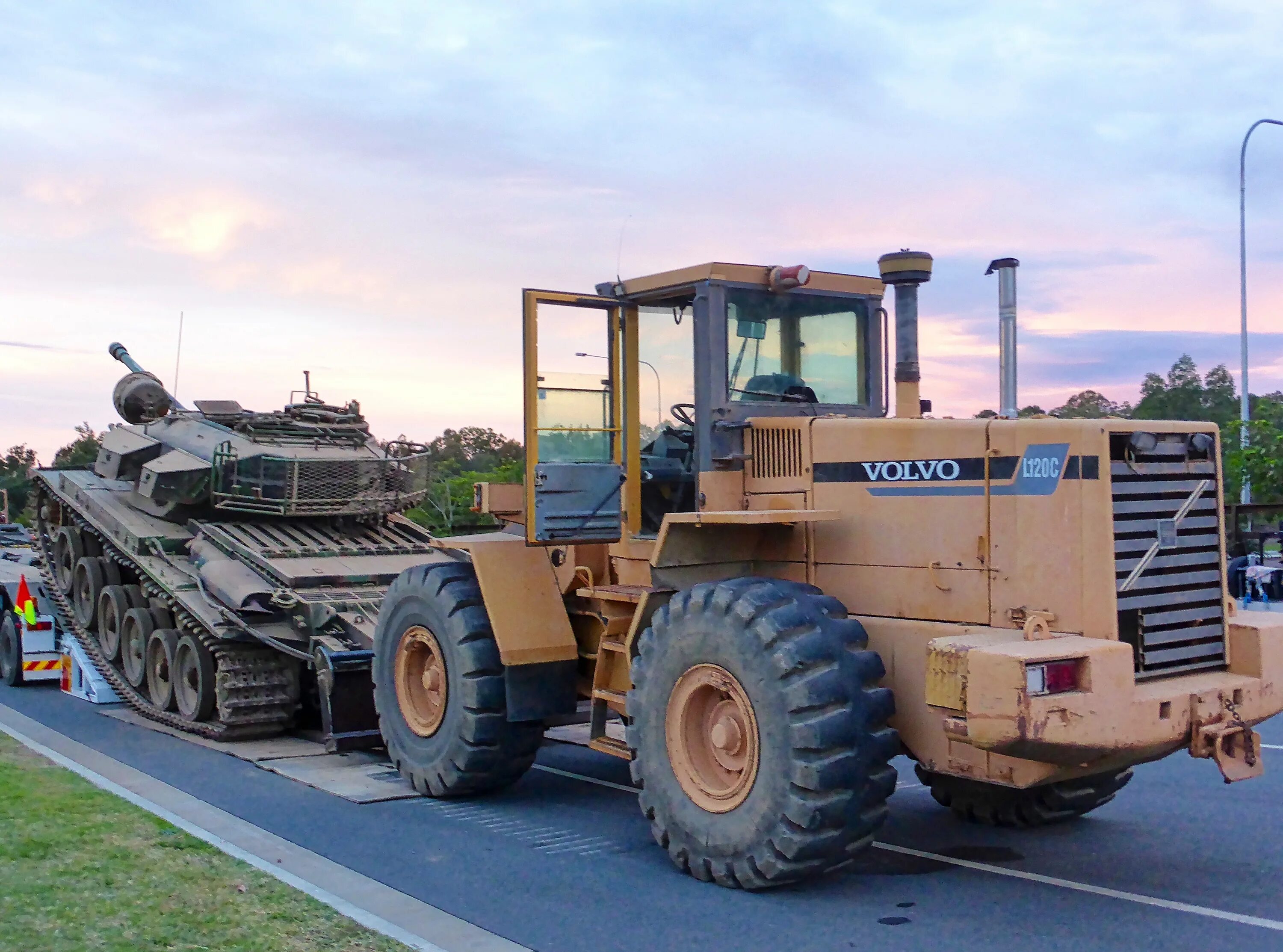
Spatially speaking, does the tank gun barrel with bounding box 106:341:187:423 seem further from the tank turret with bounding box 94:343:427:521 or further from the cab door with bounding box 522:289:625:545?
the cab door with bounding box 522:289:625:545

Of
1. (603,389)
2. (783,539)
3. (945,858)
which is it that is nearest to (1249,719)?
(945,858)

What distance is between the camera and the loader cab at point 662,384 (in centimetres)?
760

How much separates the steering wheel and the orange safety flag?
1056cm

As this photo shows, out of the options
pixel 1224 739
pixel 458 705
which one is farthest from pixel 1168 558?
pixel 458 705

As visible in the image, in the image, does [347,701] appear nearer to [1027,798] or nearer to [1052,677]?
[1027,798]

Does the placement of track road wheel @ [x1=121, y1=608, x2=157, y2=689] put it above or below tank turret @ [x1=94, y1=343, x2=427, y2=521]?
below

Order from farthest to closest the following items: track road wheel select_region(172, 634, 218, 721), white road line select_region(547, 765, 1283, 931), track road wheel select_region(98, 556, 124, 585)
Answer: track road wheel select_region(98, 556, 124, 585) → track road wheel select_region(172, 634, 218, 721) → white road line select_region(547, 765, 1283, 931)

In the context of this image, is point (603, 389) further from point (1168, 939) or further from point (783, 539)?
point (1168, 939)

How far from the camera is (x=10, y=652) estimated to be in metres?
15.5

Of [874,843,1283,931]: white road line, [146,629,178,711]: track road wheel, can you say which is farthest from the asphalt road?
[146,629,178,711]: track road wheel

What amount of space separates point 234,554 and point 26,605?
15.3ft

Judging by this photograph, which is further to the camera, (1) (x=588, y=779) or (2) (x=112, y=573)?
(2) (x=112, y=573)

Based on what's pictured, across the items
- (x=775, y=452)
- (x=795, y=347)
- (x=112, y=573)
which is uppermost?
(x=795, y=347)

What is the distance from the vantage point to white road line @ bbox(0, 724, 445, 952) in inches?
224
